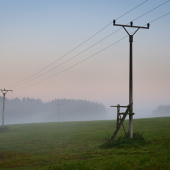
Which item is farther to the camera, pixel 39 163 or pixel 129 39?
pixel 129 39

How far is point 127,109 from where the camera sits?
22484 millimetres

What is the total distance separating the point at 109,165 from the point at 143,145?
7.67 m

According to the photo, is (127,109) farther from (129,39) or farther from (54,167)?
(54,167)

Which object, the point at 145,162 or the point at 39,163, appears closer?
the point at 145,162

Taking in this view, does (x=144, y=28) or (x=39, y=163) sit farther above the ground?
(x=144, y=28)

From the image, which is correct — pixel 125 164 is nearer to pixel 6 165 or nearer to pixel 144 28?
pixel 6 165

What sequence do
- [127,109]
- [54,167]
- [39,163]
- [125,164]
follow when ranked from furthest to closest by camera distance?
[127,109]
[39,163]
[54,167]
[125,164]

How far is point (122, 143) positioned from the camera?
21.1 m

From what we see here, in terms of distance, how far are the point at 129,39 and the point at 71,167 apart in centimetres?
1510

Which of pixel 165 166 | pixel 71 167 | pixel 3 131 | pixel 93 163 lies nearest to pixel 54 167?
pixel 71 167

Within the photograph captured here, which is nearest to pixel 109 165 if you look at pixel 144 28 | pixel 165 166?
pixel 165 166

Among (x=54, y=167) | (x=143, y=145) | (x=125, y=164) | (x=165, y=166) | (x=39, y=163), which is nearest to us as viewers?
(x=165, y=166)

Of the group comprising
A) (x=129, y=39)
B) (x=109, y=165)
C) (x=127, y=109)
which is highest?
(x=129, y=39)

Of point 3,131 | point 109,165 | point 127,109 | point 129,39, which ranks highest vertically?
point 129,39
